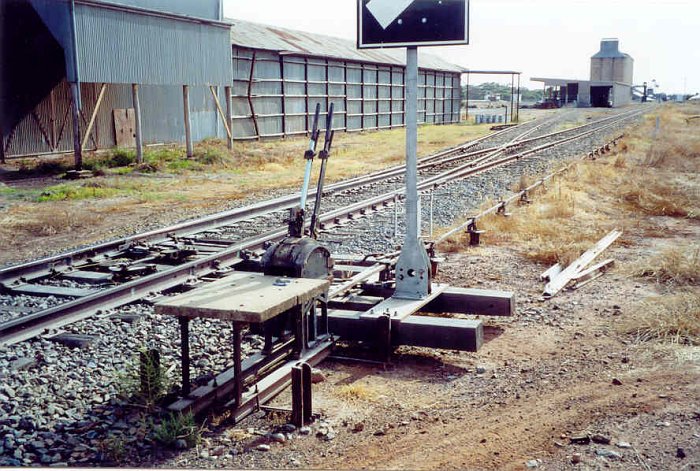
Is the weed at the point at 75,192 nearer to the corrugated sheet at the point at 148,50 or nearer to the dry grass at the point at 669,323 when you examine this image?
the corrugated sheet at the point at 148,50

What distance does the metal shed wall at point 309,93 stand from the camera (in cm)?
2944

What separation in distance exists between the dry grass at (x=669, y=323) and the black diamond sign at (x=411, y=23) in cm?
280

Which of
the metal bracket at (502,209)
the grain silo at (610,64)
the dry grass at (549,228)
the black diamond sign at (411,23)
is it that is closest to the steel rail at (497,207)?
the metal bracket at (502,209)

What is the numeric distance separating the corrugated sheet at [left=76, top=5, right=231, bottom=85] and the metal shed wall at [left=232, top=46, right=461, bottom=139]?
4336 millimetres

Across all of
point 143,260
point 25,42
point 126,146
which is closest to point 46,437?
point 143,260

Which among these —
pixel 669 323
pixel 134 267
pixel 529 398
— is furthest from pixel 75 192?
pixel 529 398

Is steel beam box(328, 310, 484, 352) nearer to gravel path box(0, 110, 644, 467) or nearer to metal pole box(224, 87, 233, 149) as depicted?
gravel path box(0, 110, 644, 467)

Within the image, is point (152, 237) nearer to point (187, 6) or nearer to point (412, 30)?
point (412, 30)

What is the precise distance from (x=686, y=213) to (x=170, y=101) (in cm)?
1817

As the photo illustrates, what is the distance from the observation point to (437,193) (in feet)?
49.1

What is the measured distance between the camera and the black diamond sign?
562cm

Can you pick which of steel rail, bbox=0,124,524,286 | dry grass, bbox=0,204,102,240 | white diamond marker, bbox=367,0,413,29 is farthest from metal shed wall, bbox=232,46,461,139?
white diamond marker, bbox=367,0,413,29

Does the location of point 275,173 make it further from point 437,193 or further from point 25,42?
point 25,42

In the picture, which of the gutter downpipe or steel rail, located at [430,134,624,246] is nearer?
steel rail, located at [430,134,624,246]
